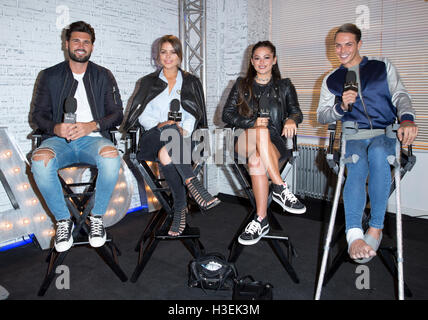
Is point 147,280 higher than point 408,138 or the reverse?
the reverse

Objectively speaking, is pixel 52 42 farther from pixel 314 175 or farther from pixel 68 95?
pixel 314 175

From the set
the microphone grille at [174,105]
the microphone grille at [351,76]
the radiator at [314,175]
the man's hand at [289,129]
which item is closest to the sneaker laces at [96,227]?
the microphone grille at [174,105]

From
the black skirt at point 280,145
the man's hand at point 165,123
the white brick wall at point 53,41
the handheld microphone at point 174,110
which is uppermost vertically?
the white brick wall at point 53,41

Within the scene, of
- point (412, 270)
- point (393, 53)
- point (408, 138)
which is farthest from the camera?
point (393, 53)

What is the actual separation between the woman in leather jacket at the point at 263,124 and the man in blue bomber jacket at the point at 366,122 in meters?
0.31

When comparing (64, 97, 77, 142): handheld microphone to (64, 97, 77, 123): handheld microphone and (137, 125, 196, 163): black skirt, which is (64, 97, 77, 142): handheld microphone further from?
(137, 125, 196, 163): black skirt

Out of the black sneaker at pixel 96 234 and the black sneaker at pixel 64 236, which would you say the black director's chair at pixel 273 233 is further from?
the black sneaker at pixel 64 236

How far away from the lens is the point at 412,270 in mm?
2738

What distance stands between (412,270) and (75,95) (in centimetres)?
291

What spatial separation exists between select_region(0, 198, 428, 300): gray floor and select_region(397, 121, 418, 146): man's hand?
1022 millimetres

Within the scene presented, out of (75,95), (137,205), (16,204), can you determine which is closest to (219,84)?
(137,205)

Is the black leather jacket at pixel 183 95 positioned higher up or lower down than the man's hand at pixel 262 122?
higher up

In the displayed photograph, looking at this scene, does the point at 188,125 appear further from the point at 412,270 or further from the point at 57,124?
the point at 412,270

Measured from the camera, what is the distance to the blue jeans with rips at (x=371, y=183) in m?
2.21
